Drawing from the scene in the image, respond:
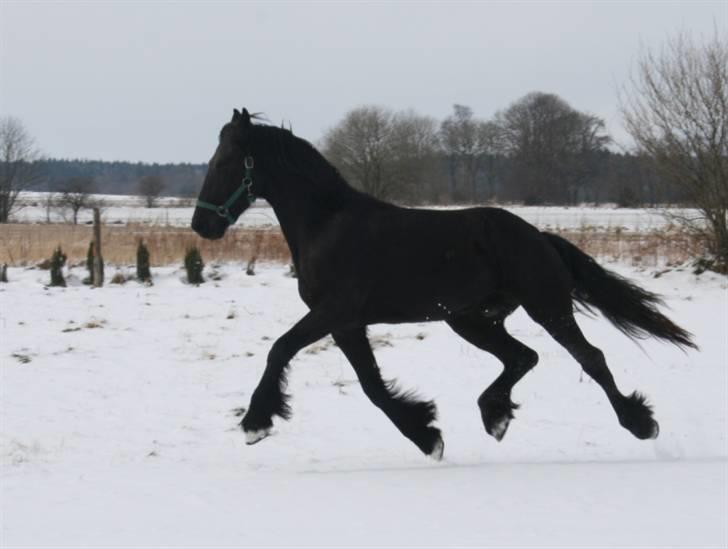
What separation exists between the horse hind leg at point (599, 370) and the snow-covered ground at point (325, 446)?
0.76ft

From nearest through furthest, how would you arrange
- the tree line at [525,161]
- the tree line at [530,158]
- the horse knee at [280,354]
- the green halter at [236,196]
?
the horse knee at [280,354]
the green halter at [236,196]
the tree line at [525,161]
the tree line at [530,158]

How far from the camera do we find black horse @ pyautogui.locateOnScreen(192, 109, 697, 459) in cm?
461

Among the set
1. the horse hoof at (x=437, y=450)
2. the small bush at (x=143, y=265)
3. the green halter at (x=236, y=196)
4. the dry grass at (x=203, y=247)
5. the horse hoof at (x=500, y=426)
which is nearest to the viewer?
the green halter at (x=236, y=196)

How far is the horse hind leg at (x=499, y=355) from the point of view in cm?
512

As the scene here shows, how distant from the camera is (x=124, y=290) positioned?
44.2 feet

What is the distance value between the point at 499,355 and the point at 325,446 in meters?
1.43

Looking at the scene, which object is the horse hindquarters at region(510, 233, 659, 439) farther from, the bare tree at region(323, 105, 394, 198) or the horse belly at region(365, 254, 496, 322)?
the bare tree at region(323, 105, 394, 198)

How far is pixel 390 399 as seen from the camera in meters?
4.93

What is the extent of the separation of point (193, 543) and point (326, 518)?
0.61m

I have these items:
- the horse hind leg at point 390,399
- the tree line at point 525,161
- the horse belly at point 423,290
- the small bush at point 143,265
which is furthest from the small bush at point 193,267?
the tree line at point 525,161

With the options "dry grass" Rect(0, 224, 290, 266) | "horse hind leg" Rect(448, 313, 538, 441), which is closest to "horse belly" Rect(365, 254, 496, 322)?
"horse hind leg" Rect(448, 313, 538, 441)

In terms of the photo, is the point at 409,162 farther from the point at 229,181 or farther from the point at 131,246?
the point at 229,181

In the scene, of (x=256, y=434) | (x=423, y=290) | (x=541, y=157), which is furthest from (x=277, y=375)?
(x=541, y=157)

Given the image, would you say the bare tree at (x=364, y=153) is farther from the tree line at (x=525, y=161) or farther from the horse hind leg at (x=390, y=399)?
the horse hind leg at (x=390, y=399)
